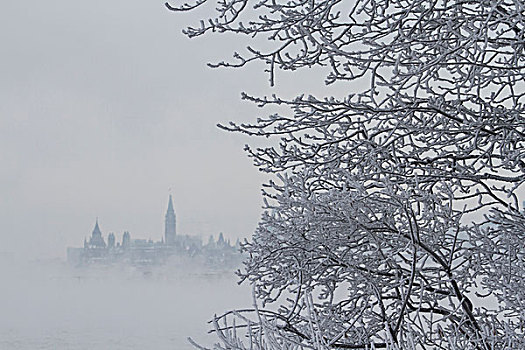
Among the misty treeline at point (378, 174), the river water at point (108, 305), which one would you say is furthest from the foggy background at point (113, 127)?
the misty treeline at point (378, 174)

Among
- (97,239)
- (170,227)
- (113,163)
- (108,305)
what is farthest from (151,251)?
(113,163)

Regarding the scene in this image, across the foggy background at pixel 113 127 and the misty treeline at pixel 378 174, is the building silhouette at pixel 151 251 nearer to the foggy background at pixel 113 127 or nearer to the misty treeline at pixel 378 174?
the foggy background at pixel 113 127

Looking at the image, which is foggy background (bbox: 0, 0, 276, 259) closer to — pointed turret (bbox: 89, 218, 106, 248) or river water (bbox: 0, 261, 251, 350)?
pointed turret (bbox: 89, 218, 106, 248)

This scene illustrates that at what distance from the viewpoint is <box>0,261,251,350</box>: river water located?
558cm

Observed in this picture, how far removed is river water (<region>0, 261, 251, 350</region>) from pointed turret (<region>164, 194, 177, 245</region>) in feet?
1.03

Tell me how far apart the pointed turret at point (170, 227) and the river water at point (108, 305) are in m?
0.31

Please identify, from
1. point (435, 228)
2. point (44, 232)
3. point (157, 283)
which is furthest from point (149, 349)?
point (435, 228)

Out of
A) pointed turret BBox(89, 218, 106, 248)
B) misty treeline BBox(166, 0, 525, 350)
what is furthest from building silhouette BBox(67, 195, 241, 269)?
misty treeline BBox(166, 0, 525, 350)

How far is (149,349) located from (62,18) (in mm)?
2729

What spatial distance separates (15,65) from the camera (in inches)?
242

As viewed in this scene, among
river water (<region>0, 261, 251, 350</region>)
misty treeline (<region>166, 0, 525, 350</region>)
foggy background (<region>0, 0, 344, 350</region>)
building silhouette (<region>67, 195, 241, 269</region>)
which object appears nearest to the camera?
misty treeline (<region>166, 0, 525, 350</region>)

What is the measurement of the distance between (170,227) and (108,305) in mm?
808

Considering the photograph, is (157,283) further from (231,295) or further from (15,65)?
(15,65)

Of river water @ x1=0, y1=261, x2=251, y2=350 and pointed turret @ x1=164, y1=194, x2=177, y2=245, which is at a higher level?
pointed turret @ x1=164, y1=194, x2=177, y2=245
